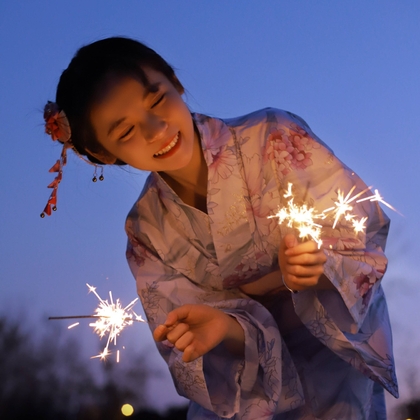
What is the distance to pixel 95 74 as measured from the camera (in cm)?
158

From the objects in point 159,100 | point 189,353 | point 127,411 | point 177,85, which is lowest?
point 189,353

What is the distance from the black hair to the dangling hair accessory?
2 cm

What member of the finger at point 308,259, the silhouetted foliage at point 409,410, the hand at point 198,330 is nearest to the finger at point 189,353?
the hand at point 198,330

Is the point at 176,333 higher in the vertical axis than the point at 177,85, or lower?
lower

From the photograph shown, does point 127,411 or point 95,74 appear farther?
point 127,411

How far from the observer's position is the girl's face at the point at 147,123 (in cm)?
153

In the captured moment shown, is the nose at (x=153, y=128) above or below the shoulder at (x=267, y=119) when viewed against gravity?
below

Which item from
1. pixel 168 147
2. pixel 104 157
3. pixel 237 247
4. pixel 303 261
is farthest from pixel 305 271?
pixel 104 157

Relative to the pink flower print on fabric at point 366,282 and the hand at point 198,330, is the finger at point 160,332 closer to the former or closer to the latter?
the hand at point 198,330

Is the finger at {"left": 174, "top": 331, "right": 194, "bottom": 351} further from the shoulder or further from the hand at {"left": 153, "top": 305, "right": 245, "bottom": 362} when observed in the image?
the shoulder

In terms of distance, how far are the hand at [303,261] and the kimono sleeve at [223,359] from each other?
0.94 ft

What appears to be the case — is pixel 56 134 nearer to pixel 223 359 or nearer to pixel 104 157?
pixel 104 157

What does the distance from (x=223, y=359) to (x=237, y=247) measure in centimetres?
30

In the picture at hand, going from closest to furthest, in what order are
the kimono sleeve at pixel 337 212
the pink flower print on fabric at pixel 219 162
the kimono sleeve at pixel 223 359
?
the kimono sleeve at pixel 337 212
the kimono sleeve at pixel 223 359
the pink flower print on fabric at pixel 219 162
